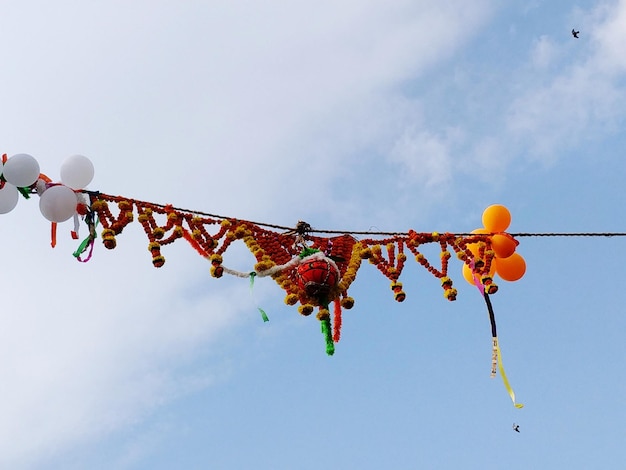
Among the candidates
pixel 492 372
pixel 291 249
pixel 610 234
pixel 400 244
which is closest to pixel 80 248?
pixel 291 249

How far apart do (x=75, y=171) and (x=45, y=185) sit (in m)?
0.27

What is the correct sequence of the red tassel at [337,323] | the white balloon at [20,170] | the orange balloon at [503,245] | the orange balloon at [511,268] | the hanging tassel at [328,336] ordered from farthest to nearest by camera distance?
the orange balloon at [511,268] → the orange balloon at [503,245] → the red tassel at [337,323] → the hanging tassel at [328,336] → the white balloon at [20,170]

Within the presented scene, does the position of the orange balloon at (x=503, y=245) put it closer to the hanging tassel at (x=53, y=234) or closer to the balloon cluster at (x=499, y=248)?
the balloon cluster at (x=499, y=248)

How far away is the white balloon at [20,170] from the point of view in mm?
7637

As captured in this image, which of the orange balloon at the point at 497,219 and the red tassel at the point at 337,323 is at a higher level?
the orange balloon at the point at 497,219

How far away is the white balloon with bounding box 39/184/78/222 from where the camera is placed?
7.68 meters

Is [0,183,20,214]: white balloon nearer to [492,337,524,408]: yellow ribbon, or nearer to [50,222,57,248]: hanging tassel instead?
[50,222,57,248]: hanging tassel

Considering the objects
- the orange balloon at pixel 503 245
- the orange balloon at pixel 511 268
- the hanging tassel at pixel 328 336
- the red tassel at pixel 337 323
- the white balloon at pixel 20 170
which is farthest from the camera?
the orange balloon at pixel 511 268

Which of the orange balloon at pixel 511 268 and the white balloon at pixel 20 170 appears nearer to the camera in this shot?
the white balloon at pixel 20 170

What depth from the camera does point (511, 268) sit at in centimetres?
868

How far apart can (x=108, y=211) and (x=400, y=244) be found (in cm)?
250

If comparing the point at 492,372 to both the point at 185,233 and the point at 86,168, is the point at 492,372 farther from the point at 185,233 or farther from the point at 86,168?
the point at 86,168

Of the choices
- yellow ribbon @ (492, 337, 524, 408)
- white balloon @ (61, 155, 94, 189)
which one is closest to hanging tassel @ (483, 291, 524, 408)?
yellow ribbon @ (492, 337, 524, 408)

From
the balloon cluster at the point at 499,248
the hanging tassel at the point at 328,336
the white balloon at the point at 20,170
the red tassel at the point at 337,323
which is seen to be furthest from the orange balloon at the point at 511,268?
the white balloon at the point at 20,170
